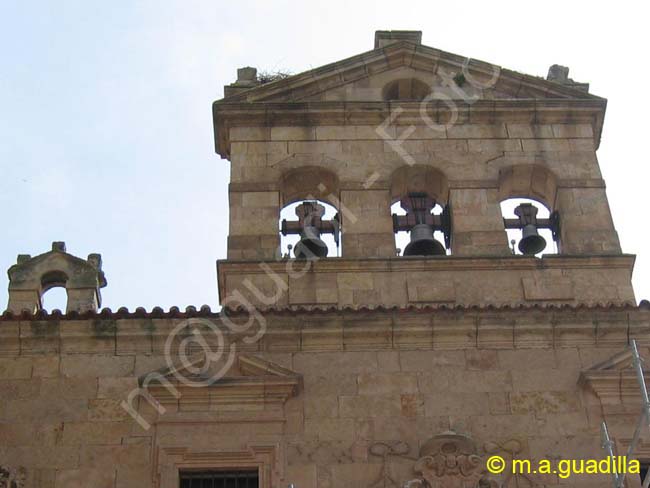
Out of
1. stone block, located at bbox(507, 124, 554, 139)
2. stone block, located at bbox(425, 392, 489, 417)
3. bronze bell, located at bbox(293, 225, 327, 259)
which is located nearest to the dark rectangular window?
stone block, located at bbox(425, 392, 489, 417)

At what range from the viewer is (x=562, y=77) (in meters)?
18.8

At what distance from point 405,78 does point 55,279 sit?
5.47 meters

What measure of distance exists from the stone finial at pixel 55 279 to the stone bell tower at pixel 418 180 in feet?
4.51

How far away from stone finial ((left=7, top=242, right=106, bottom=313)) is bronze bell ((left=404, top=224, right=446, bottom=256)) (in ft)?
11.5

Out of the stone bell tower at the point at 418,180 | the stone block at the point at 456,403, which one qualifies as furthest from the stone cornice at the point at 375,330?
the stone bell tower at the point at 418,180

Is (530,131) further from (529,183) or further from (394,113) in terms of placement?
(394,113)

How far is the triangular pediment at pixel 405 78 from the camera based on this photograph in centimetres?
1817

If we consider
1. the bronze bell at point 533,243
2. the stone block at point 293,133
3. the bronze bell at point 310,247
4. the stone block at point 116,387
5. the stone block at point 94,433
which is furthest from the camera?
the stone block at point 293,133

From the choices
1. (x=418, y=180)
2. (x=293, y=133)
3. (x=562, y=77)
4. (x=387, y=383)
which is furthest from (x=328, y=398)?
(x=562, y=77)

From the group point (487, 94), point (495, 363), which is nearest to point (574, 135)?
point (487, 94)

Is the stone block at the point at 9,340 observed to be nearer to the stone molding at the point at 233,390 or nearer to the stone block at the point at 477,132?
the stone molding at the point at 233,390

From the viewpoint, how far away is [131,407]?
14008 mm

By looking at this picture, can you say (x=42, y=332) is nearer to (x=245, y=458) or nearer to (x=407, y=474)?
(x=245, y=458)

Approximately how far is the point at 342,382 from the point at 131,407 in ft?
6.70
